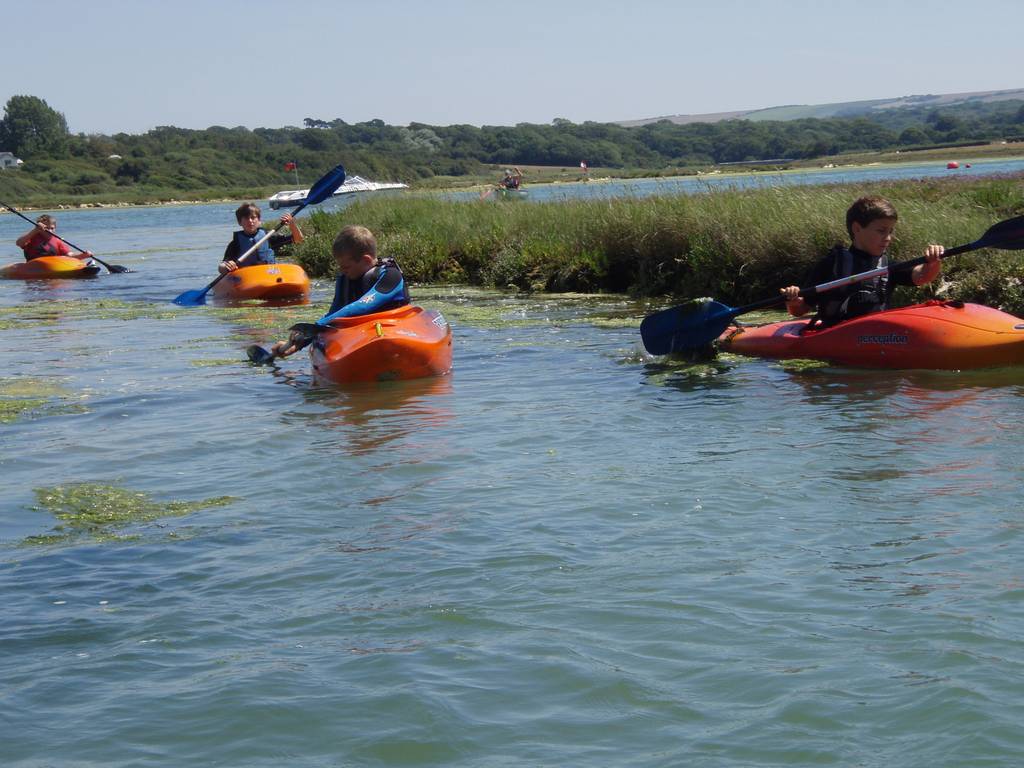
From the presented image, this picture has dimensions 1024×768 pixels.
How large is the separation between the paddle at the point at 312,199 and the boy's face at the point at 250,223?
19 centimetres

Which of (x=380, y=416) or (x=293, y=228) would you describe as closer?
(x=380, y=416)

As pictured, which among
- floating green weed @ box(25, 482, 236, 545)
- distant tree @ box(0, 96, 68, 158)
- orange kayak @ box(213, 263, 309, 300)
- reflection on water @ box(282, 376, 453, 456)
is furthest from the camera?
distant tree @ box(0, 96, 68, 158)

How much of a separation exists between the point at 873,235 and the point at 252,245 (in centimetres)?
929

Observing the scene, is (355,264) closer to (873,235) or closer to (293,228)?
(873,235)

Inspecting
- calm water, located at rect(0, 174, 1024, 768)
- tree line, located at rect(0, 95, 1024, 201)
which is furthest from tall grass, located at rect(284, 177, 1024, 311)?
tree line, located at rect(0, 95, 1024, 201)

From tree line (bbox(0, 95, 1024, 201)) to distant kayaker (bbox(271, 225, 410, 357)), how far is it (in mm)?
77954

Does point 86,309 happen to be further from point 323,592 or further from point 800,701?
point 800,701

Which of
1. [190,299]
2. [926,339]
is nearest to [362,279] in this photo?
[926,339]

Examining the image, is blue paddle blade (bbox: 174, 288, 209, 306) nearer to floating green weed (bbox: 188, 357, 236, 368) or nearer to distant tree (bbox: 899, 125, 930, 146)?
floating green weed (bbox: 188, 357, 236, 368)

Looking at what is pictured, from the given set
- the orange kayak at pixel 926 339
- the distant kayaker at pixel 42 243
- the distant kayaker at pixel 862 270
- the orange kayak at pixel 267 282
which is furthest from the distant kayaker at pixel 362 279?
the distant kayaker at pixel 42 243

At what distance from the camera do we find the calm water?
3.62 m

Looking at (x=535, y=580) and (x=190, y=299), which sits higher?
(x=190, y=299)

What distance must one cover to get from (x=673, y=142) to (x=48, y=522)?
13081cm

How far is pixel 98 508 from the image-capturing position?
6.16 meters
